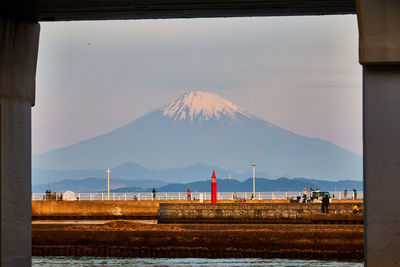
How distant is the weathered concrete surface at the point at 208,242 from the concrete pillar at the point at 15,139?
12.6 m

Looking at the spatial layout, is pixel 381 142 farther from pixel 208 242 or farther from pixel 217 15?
pixel 208 242

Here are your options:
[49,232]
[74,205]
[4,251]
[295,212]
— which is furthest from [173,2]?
[74,205]

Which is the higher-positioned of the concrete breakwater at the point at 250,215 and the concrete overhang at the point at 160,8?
the concrete overhang at the point at 160,8

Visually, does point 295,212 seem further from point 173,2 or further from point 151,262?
point 173,2

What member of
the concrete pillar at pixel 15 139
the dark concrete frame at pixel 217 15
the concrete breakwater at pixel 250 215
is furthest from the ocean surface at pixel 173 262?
the concrete breakwater at pixel 250 215

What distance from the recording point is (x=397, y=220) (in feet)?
48.4

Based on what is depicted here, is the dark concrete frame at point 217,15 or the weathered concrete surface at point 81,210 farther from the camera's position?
the weathered concrete surface at point 81,210

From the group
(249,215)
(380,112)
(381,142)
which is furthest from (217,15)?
(249,215)

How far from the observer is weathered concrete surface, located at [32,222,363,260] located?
28.2 metres

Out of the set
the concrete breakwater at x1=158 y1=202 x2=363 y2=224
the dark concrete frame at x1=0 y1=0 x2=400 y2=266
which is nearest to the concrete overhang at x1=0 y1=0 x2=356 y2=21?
the dark concrete frame at x1=0 y1=0 x2=400 y2=266

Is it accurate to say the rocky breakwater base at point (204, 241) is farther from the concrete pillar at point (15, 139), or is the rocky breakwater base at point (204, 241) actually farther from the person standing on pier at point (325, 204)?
the concrete pillar at point (15, 139)

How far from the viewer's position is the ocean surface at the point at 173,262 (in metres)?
27.5

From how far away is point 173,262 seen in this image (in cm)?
2861

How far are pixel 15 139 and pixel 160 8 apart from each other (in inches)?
160
